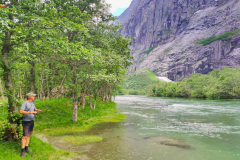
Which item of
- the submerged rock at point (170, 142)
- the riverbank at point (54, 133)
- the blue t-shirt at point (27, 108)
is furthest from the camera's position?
the submerged rock at point (170, 142)

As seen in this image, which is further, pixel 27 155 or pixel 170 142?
pixel 170 142

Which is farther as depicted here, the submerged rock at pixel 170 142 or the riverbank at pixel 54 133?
the submerged rock at pixel 170 142

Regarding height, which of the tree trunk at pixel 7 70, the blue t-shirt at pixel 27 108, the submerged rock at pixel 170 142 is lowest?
the submerged rock at pixel 170 142

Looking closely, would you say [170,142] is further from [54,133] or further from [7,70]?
[7,70]

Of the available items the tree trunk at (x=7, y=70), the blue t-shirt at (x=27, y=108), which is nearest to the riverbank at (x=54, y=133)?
the blue t-shirt at (x=27, y=108)

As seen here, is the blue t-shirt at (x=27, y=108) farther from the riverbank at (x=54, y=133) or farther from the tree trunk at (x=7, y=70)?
the riverbank at (x=54, y=133)

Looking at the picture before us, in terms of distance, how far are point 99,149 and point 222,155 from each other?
342 inches

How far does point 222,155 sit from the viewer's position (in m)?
12.4

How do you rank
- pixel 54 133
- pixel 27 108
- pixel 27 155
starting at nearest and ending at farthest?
pixel 27 108
pixel 27 155
pixel 54 133

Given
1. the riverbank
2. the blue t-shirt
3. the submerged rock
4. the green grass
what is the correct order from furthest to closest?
the submerged rock → the riverbank → the blue t-shirt → the green grass

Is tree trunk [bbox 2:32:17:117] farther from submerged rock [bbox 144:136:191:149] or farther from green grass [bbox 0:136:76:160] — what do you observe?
submerged rock [bbox 144:136:191:149]

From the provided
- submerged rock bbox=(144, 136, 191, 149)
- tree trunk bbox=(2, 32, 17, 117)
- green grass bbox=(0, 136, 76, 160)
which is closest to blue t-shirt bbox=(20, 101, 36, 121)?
tree trunk bbox=(2, 32, 17, 117)

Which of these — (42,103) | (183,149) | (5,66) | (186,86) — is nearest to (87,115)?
(42,103)

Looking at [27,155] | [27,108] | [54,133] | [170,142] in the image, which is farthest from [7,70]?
[170,142]
